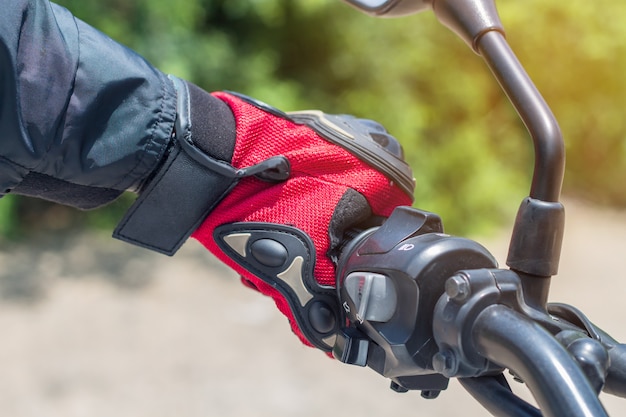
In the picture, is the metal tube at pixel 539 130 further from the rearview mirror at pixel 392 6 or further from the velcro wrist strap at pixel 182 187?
the velcro wrist strap at pixel 182 187

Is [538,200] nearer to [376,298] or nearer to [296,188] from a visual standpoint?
[376,298]

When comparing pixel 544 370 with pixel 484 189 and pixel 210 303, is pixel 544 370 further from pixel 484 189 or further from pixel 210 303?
pixel 484 189

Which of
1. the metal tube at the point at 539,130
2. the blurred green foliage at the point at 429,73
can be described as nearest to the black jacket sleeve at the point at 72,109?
the metal tube at the point at 539,130

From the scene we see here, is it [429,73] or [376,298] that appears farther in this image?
[429,73]

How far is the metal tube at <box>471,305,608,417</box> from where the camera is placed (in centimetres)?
46

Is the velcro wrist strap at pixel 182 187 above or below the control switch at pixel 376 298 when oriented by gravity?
below

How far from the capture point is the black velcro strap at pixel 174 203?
79 cm

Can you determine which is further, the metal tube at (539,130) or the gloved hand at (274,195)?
the gloved hand at (274,195)

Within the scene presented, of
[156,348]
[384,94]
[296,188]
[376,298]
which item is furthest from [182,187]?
[384,94]

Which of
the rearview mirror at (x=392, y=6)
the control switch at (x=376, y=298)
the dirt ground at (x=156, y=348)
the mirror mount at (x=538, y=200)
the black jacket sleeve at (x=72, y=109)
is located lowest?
the dirt ground at (x=156, y=348)

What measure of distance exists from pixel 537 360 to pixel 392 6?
0.45 meters

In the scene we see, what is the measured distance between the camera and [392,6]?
793 mm

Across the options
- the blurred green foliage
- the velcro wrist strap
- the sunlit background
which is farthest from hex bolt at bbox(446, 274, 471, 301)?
the blurred green foliage

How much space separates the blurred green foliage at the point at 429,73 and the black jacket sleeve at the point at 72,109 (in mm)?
2228
